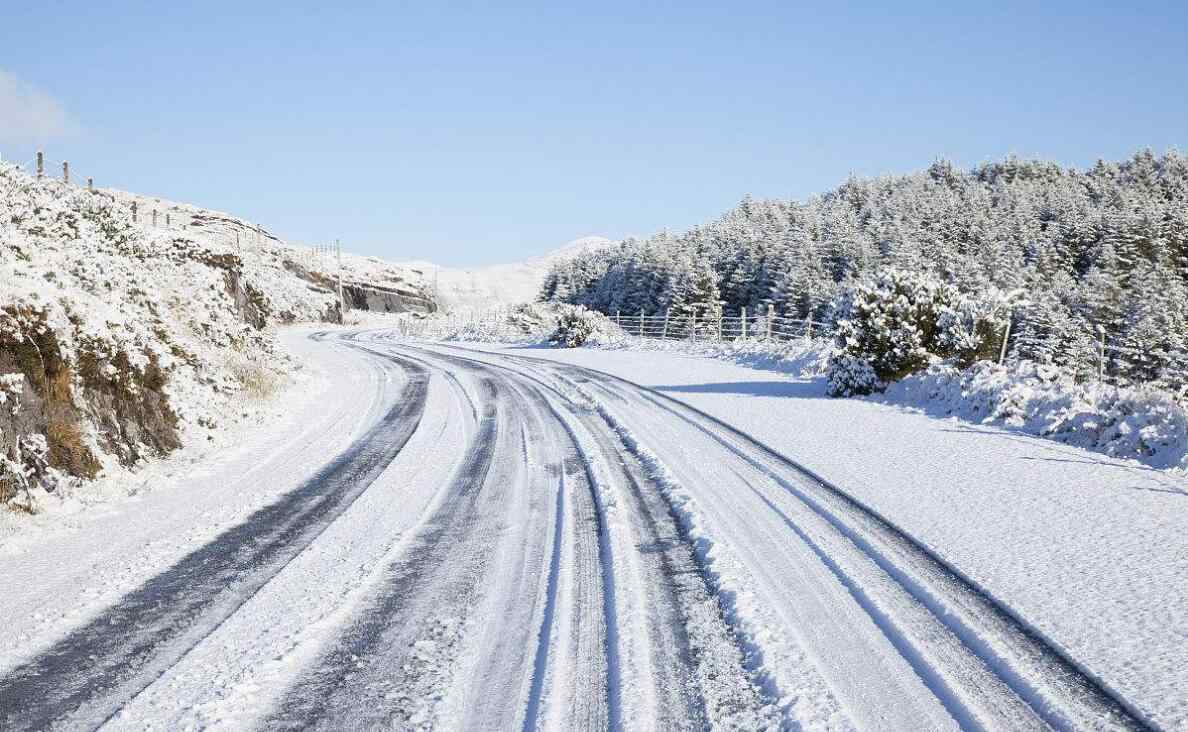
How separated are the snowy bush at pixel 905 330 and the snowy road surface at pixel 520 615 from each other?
650cm

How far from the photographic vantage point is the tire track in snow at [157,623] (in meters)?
3.13

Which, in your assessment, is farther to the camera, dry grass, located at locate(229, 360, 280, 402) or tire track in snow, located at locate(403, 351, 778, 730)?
dry grass, located at locate(229, 360, 280, 402)

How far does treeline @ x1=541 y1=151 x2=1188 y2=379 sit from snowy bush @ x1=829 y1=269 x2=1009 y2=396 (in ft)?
95.8

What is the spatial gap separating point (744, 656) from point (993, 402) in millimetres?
8429

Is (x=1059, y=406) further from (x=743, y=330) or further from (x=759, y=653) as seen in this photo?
(x=743, y=330)

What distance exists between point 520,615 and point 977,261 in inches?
3144

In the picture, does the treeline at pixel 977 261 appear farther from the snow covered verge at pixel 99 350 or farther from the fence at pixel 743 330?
the snow covered verge at pixel 99 350

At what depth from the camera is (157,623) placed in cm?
396

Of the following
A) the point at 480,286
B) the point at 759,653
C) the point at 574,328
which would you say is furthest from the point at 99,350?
the point at 480,286

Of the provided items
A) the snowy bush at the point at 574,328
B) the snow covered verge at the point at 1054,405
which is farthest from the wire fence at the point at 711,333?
the snow covered verge at the point at 1054,405

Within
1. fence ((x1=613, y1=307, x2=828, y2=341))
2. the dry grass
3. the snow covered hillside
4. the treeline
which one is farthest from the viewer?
the snow covered hillside

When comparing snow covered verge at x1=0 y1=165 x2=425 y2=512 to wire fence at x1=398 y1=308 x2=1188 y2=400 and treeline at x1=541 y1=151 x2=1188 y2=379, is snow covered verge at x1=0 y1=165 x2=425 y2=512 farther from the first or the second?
treeline at x1=541 y1=151 x2=1188 y2=379

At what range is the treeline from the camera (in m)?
50.1

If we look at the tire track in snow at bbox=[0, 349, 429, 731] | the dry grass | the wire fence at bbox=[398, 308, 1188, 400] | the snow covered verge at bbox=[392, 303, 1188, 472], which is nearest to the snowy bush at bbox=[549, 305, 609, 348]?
the wire fence at bbox=[398, 308, 1188, 400]
